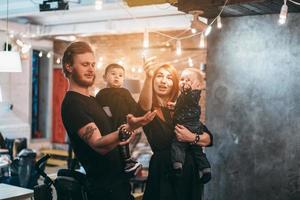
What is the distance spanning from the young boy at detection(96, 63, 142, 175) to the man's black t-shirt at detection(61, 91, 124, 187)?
0.09m

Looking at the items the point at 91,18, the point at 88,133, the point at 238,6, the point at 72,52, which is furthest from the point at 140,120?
the point at 91,18

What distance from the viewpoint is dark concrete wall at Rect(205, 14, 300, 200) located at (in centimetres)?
387

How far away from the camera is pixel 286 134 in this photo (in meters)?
3.90

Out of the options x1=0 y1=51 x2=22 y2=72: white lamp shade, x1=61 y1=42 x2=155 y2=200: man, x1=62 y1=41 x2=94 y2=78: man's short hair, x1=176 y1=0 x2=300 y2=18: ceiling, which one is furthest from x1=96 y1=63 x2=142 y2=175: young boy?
x1=0 y1=51 x2=22 y2=72: white lamp shade

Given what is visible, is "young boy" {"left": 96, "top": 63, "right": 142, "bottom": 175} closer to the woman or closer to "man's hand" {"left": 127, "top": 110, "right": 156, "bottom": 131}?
the woman

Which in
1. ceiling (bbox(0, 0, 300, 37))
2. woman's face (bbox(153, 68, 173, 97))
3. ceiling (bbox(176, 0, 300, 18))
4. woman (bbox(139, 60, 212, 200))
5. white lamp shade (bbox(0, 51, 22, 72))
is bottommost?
woman (bbox(139, 60, 212, 200))

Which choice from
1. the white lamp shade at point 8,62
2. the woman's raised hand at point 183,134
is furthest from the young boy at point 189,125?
the white lamp shade at point 8,62

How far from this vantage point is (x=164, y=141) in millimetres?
3375

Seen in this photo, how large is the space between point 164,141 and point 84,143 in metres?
0.85

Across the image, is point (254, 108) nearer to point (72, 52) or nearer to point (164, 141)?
point (164, 141)

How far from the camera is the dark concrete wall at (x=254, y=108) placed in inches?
153

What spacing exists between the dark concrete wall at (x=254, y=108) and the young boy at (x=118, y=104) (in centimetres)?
101

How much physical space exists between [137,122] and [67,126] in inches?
Result: 22.2

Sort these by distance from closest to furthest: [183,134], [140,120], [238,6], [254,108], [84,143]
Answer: [140,120] → [84,143] → [183,134] → [238,6] → [254,108]
